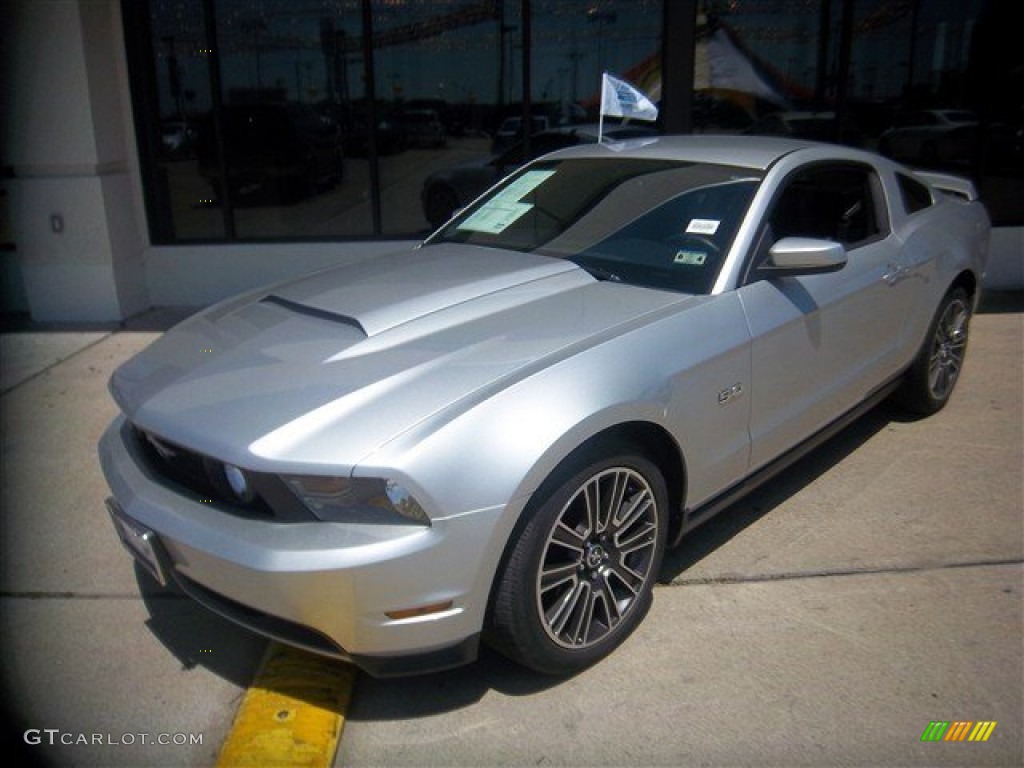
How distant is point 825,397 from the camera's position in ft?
12.5

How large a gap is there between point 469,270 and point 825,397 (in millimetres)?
1630

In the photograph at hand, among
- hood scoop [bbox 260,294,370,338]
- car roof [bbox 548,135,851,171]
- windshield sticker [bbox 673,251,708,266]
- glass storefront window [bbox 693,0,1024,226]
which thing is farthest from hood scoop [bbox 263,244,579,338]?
glass storefront window [bbox 693,0,1024,226]

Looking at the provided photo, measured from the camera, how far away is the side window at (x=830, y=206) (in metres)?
3.87

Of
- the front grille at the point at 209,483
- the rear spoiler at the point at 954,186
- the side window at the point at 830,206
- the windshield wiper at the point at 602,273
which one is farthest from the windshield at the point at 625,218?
the rear spoiler at the point at 954,186

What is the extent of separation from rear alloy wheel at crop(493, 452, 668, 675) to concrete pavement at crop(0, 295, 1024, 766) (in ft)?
0.47

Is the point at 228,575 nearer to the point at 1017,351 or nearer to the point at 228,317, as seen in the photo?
the point at 228,317

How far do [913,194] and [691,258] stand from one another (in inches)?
84.3

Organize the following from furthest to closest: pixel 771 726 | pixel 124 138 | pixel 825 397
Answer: pixel 124 138, pixel 825 397, pixel 771 726

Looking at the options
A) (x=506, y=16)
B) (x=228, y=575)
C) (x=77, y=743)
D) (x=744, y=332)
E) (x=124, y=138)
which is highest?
(x=506, y=16)

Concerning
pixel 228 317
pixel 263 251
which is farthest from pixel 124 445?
pixel 263 251

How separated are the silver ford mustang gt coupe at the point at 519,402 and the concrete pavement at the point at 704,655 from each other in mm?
283

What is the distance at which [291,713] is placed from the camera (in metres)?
2.74

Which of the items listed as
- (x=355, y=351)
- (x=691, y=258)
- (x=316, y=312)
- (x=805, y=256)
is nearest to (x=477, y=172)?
(x=691, y=258)

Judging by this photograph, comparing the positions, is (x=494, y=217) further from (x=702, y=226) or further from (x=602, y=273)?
(x=702, y=226)
